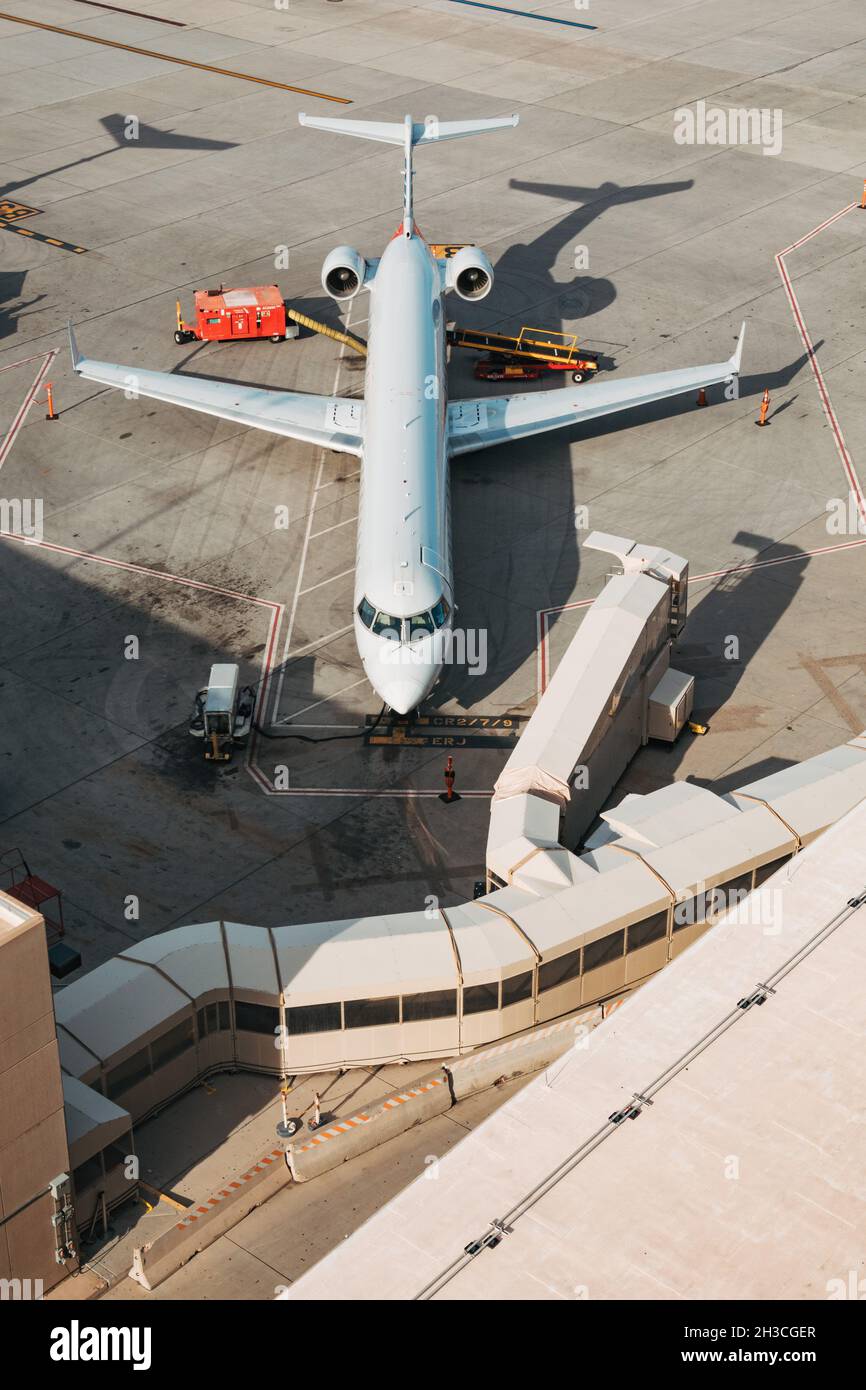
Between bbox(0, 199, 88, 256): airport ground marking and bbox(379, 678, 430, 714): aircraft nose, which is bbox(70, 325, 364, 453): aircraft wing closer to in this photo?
bbox(379, 678, 430, 714): aircraft nose

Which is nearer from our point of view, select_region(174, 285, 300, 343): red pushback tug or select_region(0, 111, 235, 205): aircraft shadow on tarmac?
select_region(174, 285, 300, 343): red pushback tug

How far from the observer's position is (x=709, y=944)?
2378cm

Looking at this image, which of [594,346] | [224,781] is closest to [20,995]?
[224,781]

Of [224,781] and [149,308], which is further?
[149,308]

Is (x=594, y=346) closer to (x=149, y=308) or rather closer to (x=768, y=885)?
(x=149, y=308)

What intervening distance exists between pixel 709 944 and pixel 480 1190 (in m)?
5.82

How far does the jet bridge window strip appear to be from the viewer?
18.8 meters

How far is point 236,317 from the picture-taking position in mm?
54812

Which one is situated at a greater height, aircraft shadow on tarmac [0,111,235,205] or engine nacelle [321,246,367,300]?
engine nacelle [321,246,367,300]

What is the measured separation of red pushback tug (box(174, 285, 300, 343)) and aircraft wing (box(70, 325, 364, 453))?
611 centimetres

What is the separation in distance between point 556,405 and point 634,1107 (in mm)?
29860

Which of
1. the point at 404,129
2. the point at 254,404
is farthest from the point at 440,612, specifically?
the point at 404,129
